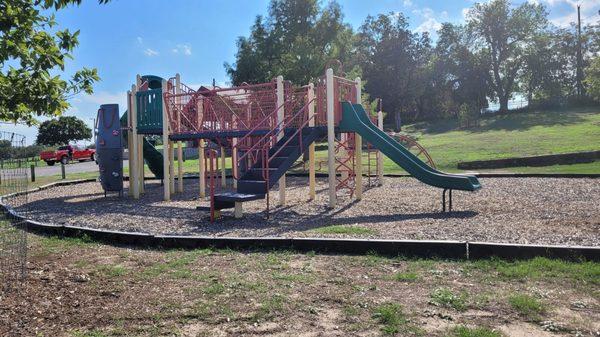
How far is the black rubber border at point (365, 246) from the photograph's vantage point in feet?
19.1

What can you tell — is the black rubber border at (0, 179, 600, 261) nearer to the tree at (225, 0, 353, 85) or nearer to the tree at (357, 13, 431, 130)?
the tree at (225, 0, 353, 85)

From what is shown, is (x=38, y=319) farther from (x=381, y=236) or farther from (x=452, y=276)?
(x=381, y=236)

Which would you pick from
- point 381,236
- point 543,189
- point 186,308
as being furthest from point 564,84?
point 186,308

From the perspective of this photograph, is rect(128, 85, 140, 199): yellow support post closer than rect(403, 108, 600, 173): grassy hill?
Yes

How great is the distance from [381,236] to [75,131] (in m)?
61.4

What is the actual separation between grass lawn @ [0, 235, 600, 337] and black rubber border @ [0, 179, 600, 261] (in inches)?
8.4

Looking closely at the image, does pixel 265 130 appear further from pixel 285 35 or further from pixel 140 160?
pixel 285 35

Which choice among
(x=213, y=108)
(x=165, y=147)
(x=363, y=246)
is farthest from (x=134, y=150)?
(x=363, y=246)

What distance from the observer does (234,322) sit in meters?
4.10

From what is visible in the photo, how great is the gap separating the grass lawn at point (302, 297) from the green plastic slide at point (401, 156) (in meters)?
4.64

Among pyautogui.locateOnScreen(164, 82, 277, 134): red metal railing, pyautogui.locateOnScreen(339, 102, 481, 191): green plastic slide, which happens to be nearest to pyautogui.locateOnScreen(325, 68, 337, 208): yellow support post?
pyautogui.locateOnScreen(339, 102, 481, 191): green plastic slide

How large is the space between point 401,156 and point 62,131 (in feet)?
192

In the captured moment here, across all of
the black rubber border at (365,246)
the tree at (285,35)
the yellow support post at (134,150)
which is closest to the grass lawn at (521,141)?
the tree at (285,35)

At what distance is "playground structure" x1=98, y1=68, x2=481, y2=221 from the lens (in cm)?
1038
